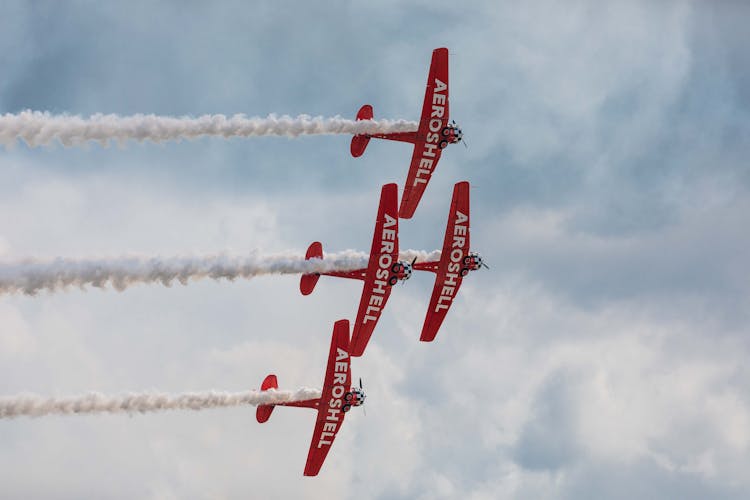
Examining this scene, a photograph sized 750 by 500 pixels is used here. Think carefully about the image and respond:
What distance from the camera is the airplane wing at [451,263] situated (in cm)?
8788

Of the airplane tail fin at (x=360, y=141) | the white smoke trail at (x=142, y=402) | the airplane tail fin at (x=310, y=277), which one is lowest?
the white smoke trail at (x=142, y=402)

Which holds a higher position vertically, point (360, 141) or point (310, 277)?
point (360, 141)

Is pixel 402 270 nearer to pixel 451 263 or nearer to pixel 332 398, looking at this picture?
pixel 451 263

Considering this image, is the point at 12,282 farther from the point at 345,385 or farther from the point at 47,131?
the point at 345,385

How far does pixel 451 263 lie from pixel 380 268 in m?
5.09

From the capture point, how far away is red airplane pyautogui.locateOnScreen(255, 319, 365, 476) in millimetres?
88938

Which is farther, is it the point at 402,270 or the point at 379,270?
the point at 402,270

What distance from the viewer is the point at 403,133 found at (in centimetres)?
8844

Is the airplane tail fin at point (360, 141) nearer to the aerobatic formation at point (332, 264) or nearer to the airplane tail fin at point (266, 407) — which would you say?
the aerobatic formation at point (332, 264)

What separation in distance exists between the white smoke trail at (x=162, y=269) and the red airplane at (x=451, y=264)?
70 centimetres

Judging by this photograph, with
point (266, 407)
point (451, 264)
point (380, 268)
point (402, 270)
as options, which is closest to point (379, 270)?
point (380, 268)

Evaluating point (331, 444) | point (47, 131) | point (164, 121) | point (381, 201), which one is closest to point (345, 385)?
point (331, 444)

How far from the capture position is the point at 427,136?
88.6m

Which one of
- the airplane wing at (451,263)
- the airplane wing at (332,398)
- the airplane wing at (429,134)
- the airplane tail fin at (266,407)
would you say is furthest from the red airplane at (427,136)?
the airplane tail fin at (266,407)
